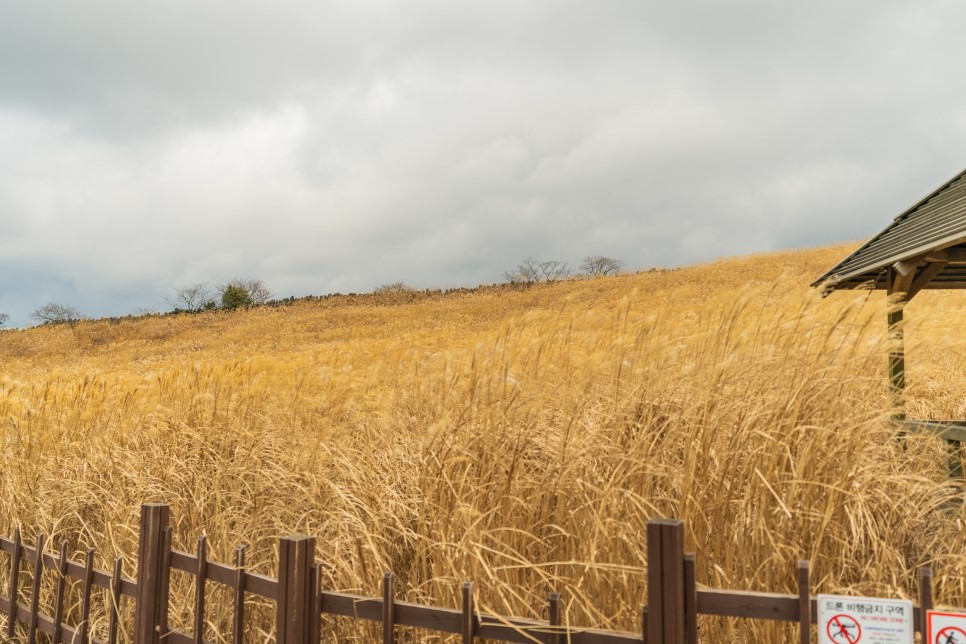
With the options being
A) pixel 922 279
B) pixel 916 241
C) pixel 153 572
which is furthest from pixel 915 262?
pixel 153 572

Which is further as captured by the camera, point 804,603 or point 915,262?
point 915,262

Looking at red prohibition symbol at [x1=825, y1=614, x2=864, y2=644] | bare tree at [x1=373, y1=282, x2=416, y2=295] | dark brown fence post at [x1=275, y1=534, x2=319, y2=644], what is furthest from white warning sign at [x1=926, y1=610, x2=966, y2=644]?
bare tree at [x1=373, y1=282, x2=416, y2=295]

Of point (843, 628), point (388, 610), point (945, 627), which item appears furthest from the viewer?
point (388, 610)

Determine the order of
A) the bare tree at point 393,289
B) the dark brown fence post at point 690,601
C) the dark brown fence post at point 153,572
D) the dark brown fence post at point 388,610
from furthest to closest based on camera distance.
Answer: the bare tree at point 393,289 → the dark brown fence post at point 153,572 → the dark brown fence post at point 388,610 → the dark brown fence post at point 690,601

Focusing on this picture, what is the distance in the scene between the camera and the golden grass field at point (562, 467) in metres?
2.53

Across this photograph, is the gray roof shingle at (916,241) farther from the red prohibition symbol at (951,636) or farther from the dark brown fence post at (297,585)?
the dark brown fence post at (297,585)

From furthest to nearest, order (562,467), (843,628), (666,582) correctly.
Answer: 1. (562,467)
2. (666,582)
3. (843,628)

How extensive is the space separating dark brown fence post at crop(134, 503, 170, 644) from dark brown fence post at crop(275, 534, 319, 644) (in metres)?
0.95

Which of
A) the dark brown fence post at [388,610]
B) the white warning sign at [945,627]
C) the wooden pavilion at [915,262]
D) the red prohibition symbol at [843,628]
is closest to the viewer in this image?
the white warning sign at [945,627]

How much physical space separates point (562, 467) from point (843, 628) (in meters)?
1.27

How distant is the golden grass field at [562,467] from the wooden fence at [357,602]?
226 mm

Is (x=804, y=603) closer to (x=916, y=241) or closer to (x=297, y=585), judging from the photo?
(x=297, y=585)

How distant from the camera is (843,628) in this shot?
5.54 ft

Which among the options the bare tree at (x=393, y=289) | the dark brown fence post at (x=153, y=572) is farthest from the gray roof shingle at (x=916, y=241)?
the bare tree at (x=393, y=289)
